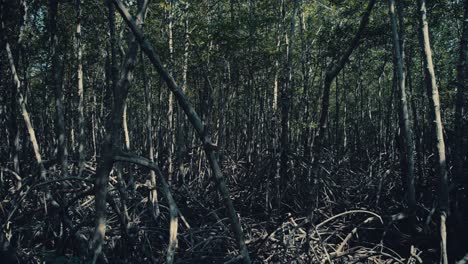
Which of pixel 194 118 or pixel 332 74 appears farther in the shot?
pixel 332 74

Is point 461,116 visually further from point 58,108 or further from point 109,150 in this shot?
point 58,108

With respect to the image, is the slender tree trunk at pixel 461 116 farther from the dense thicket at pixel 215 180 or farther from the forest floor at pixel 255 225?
the forest floor at pixel 255 225

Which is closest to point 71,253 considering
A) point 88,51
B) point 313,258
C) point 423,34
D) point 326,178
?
point 313,258

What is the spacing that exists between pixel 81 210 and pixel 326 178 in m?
3.47

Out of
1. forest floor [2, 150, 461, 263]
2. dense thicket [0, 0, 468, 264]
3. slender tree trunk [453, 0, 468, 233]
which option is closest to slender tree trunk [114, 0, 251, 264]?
dense thicket [0, 0, 468, 264]

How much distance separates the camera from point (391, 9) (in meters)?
5.25

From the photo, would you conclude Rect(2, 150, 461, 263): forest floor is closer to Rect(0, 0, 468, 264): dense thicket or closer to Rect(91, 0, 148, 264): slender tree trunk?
Rect(0, 0, 468, 264): dense thicket

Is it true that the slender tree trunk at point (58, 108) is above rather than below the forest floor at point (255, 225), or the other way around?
above

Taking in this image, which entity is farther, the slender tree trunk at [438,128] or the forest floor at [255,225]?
the slender tree trunk at [438,128]

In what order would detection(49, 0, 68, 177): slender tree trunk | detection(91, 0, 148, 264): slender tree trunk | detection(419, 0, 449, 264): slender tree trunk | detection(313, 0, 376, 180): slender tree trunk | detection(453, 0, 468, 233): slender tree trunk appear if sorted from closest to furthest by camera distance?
detection(91, 0, 148, 264): slender tree trunk → detection(313, 0, 376, 180): slender tree trunk → detection(419, 0, 449, 264): slender tree trunk → detection(49, 0, 68, 177): slender tree trunk → detection(453, 0, 468, 233): slender tree trunk

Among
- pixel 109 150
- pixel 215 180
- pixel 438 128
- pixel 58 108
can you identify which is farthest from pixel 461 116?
pixel 58 108

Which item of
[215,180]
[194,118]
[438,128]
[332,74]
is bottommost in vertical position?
[215,180]

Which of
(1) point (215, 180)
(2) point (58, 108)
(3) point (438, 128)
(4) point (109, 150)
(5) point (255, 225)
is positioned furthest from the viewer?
(5) point (255, 225)

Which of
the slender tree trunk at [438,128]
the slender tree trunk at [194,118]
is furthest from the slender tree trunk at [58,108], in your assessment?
the slender tree trunk at [438,128]
